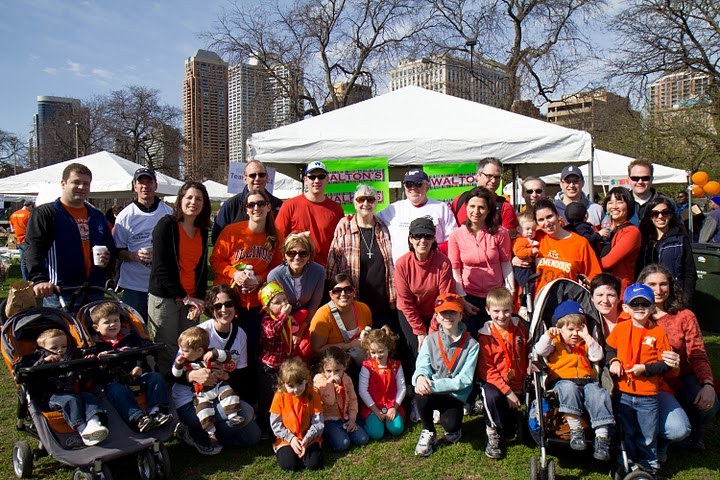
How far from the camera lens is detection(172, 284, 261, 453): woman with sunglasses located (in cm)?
390

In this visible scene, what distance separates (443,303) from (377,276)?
0.80 meters

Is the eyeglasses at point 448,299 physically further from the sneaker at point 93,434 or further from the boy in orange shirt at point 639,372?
the sneaker at point 93,434

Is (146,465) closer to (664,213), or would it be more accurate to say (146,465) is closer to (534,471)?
(534,471)

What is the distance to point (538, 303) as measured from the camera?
393 centimetres

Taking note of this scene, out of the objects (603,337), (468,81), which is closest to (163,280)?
(603,337)

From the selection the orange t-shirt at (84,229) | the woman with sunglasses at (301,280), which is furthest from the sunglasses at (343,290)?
the orange t-shirt at (84,229)

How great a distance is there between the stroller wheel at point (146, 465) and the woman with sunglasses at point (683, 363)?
3.37 metres

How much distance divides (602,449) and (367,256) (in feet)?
7.47

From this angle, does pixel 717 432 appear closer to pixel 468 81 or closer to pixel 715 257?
pixel 715 257

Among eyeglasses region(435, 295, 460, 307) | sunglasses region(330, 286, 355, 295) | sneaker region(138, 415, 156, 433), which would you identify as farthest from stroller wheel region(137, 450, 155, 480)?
eyeglasses region(435, 295, 460, 307)

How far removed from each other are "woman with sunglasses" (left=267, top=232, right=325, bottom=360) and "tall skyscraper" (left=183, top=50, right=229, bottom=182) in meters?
42.6

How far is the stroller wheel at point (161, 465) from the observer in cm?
342

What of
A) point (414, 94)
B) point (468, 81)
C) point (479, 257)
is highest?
point (468, 81)

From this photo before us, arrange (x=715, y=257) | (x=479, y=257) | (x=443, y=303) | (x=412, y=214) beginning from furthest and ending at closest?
(x=715, y=257) → (x=412, y=214) → (x=479, y=257) → (x=443, y=303)
